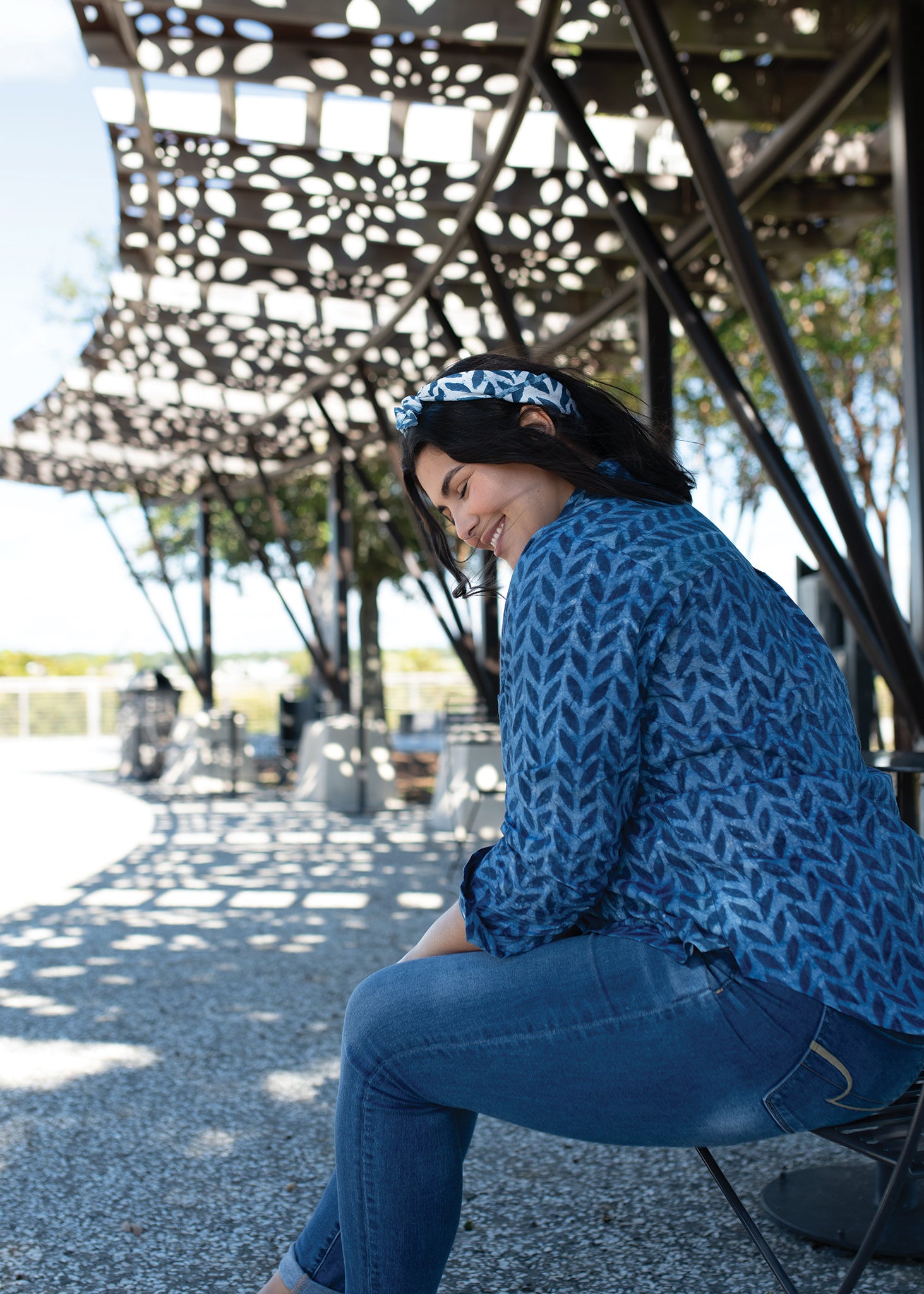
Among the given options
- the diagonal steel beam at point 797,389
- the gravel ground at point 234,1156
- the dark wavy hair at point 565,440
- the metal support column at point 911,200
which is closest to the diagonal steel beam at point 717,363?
the diagonal steel beam at point 797,389

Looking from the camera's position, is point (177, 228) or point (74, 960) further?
point (177, 228)

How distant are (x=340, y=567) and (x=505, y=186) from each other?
6414 mm

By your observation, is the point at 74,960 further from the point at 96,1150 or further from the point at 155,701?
the point at 155,701

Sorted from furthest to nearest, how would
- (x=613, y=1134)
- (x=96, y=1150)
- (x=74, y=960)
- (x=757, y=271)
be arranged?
(x=74, y=960) → (x=757, y=271) → (x=96, y=1150) → (x=613, y=1134)

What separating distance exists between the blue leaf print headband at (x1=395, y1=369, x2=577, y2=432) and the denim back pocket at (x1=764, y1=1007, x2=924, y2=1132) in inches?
33.5

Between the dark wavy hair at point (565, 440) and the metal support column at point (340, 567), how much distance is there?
10.7 metres

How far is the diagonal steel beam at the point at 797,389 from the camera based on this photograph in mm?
4055

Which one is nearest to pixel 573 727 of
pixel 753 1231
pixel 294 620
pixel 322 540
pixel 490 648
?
pixel 753 1231

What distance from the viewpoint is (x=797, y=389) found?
13.9 feet

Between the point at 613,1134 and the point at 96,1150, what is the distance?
2.02 meters

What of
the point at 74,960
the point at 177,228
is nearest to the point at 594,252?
the point at 177,228

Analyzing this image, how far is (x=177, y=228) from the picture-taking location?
7.33 metres

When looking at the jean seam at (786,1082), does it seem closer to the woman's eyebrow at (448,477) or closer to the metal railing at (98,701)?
the woman's eyebrow at (448,477)

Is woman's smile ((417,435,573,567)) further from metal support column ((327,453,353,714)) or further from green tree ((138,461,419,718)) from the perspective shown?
green tree ((138,461,419,718))
